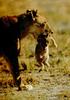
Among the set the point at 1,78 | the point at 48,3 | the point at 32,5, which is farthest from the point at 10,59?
the point at 48,3

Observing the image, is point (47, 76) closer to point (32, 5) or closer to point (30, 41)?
point (30, 41)

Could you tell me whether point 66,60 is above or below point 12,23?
below

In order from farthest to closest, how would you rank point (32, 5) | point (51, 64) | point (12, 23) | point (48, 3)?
point (48, 3), point (32, 5), point (51, 64), point (12, 23)

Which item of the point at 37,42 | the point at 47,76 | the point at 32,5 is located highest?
the point at 32,5

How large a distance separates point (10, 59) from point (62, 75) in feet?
1.10

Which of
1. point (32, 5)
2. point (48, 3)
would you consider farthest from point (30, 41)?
point (48, 3)

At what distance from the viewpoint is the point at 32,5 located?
3.49m

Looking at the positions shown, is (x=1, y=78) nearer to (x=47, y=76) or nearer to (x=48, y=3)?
(x=47, y=76)

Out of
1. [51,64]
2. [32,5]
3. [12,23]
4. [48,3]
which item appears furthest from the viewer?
[48,3]

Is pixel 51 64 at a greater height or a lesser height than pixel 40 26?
lesser

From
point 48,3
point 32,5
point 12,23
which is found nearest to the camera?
point 12,23

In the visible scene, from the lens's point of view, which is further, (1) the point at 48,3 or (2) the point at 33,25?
(1) the point at 48,3

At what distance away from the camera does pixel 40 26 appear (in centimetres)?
A: 289

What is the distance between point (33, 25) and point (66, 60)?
15.6 inches
